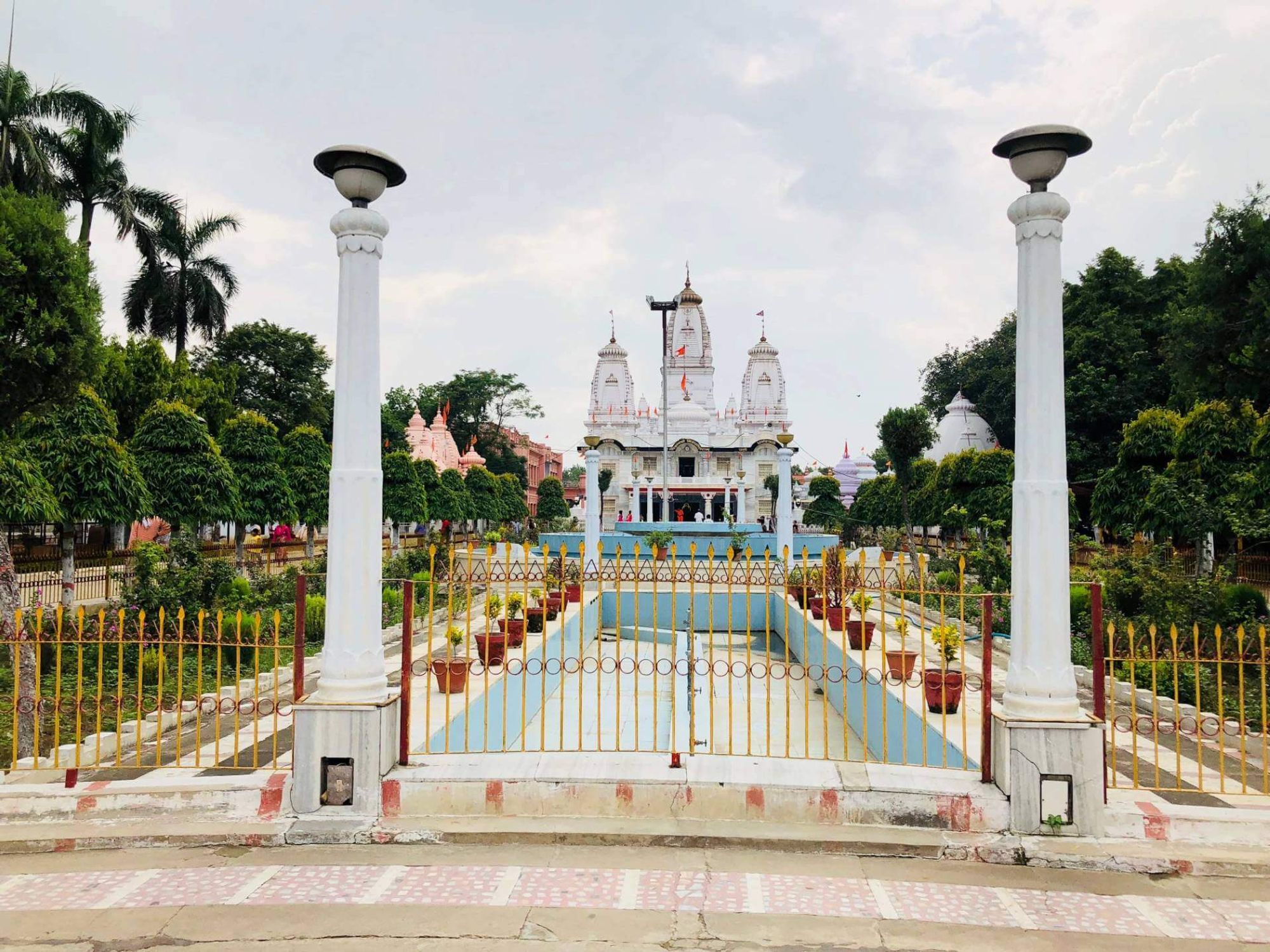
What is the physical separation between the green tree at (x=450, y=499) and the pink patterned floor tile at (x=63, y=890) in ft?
88.3

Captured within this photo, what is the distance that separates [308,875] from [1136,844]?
436cm

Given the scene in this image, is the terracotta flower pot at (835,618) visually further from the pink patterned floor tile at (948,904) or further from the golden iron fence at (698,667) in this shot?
the pink patterned floor tile at (948,904)

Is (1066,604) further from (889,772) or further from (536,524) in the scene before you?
(536,524)

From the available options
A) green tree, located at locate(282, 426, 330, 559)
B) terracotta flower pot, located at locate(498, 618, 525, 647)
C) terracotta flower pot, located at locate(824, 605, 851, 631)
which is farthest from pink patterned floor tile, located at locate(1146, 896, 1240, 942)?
green tree, located at locate(282, 426, 330, 559)

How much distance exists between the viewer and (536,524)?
46.9 meters

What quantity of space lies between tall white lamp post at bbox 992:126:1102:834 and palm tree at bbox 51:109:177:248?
2705 centimetres

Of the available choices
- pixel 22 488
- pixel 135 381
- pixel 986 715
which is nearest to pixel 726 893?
pixel 986 715

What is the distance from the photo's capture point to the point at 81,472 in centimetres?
1459

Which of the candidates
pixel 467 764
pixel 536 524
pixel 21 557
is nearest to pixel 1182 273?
pixel 536 524

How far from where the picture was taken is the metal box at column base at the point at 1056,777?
465 cm

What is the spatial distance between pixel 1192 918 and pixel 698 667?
26.1 feet

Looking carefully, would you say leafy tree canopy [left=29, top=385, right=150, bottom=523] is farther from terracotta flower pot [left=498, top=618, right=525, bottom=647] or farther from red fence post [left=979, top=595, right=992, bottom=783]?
red fence post [left=979, top=595, right=992, bottom=783]

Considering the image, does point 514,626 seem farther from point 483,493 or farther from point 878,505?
point 483,493

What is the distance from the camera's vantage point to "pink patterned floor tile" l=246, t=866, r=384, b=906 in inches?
160
